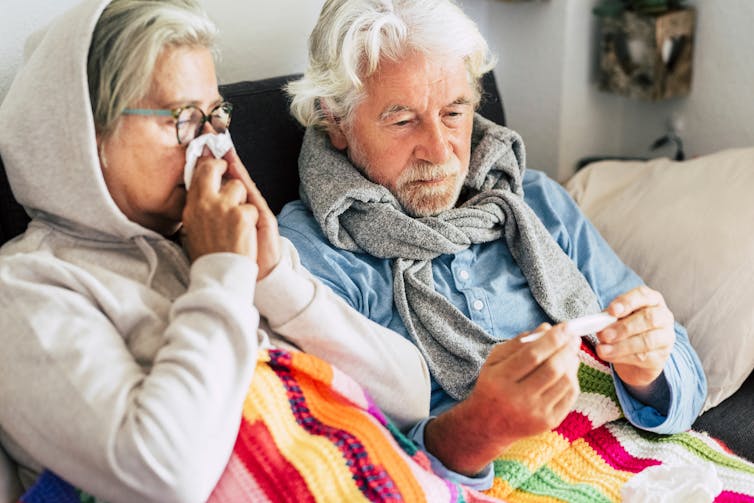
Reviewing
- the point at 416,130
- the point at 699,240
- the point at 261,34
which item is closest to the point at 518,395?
the point at 416,130

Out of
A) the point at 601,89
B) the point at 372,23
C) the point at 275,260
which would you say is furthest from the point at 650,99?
the point at 275,260

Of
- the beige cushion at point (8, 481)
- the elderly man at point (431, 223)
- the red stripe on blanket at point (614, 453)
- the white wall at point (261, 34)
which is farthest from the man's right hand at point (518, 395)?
the white wall at point (261, 34)

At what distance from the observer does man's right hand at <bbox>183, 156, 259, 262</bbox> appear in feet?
4.00

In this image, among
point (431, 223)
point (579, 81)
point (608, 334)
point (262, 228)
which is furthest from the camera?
point (579, 81)

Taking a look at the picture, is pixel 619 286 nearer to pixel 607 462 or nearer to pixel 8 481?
pixel 607 462

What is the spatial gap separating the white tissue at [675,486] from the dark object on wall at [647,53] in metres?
1.42

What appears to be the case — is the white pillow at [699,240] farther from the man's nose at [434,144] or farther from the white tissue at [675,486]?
the man's nose at [434,144]

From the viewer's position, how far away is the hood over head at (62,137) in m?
1.18

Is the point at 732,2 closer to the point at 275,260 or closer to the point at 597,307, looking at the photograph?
the point at 597,307

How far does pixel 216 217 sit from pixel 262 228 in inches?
4.2

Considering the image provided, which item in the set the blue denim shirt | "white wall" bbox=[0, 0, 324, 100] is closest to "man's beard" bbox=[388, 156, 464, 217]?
the blue denim shirt

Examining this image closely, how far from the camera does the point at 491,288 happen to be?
65.9 inches

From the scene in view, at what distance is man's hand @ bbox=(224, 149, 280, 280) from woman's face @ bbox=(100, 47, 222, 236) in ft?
0.25

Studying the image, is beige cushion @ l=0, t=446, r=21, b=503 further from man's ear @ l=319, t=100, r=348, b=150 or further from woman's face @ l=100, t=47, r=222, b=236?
man's ear @ l=319, t=100, r=348, b=150
